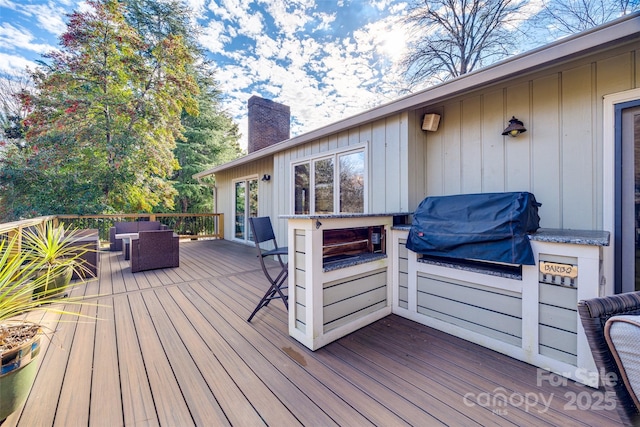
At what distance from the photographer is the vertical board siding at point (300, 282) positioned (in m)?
2.22

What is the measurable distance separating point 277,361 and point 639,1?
7.53m

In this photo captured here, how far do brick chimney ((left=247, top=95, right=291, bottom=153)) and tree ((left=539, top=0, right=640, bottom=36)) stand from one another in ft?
23.8

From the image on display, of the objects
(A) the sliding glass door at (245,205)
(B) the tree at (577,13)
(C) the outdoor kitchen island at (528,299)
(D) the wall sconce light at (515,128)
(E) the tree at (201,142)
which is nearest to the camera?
(C) the outdoor kitchen island at (528,299)

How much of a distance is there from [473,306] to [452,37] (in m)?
8.68

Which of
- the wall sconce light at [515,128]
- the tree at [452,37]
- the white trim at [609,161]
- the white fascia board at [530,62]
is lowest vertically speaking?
the white trim at [609,161]

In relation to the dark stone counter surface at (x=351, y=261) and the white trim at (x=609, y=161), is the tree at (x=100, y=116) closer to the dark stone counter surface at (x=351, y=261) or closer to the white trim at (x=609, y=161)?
the dark stone counter surface at (x=351, y=261)

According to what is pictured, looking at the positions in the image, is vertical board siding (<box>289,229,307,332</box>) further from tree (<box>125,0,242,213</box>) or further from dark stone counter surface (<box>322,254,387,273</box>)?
tree (<box>125,0,242,213</box>)

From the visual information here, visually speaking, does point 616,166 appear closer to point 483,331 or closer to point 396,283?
point 483,331

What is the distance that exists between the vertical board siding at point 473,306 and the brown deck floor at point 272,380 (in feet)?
0.57

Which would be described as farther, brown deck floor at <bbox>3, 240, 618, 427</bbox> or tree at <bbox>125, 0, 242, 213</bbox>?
tree at <bbox>125, 0, 242, 213</bbox>

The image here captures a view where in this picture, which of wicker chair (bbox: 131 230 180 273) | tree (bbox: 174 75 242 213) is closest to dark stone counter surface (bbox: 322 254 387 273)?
wicker chair (bbox: 131 230 180 273)

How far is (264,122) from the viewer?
8.23 metres

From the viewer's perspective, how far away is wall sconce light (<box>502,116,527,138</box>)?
8.66ft

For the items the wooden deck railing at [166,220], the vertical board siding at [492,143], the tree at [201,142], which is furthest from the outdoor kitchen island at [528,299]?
the tree at [201,142]
